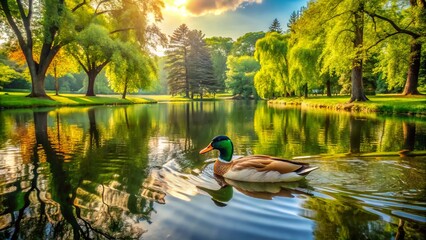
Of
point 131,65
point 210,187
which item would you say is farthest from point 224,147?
point 131,65

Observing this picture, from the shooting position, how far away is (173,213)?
4062mm

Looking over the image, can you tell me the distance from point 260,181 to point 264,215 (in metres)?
1.43

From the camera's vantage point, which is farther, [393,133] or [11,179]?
[393,133]

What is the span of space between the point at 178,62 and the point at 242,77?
1544 cm

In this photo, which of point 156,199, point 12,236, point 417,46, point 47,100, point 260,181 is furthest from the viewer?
point 47,100

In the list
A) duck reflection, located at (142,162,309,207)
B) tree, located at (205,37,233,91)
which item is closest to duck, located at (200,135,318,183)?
duck reflection, located at (142,162,309,207)

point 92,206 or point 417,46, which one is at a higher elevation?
point 417,46

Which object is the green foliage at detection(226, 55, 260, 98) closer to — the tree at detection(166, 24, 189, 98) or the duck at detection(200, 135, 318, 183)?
the tree at detection(166, 24, 189, 98)

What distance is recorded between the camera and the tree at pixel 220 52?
8894cm

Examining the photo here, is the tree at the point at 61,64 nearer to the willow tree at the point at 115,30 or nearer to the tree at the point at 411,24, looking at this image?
the willow tree at the point at 115,30

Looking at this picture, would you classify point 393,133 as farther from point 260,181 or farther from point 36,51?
point 36,51

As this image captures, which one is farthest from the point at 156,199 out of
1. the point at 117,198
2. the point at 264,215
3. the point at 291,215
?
the point at 291,215

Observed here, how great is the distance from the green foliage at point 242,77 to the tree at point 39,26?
4479 centimetres

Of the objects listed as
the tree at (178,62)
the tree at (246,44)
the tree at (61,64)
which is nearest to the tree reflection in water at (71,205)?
the tree at (61,64)
